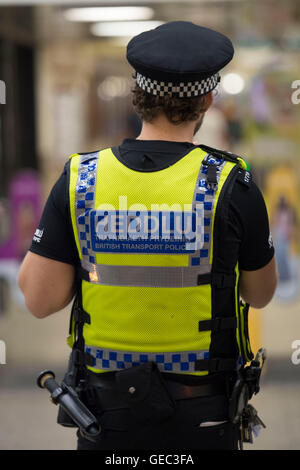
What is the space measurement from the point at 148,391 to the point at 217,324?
0.82 feet

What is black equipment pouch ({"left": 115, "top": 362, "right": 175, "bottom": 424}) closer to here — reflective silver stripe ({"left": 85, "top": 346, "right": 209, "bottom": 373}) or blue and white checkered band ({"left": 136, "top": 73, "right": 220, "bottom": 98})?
reflective silver stripe ({"left": 85, "top": 346, "right": 209, "bottom": 373})

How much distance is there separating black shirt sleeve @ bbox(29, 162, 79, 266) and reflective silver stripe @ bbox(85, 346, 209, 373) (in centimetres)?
29

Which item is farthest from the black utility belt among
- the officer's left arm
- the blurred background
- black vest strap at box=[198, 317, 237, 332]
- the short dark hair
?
the blurred background

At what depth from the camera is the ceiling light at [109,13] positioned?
4.60 m

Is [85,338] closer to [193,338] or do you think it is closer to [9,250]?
[193,338]

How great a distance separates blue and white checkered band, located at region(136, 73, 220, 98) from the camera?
1.79m

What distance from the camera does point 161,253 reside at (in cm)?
177

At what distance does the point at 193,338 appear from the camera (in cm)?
181

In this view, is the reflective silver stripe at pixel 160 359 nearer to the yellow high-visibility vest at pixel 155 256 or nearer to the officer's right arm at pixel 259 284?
the yellow high-visibility vest at pixel 155 256

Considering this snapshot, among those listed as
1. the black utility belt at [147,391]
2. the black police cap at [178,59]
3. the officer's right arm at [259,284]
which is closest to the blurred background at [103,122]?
the officer's right arm at [259,284]

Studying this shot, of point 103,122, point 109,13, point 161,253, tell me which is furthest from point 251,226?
point 103,122

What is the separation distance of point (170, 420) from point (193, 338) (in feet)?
0.74

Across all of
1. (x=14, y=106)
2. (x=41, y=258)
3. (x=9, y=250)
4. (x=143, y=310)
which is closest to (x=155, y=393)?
(x=143, y=310)

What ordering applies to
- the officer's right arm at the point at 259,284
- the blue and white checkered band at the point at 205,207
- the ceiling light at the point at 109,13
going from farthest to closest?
the ceiling light at the point at 109,13, the officer's right arm at the point at 259,284, the blue and white checkered band at the point at 205,207
